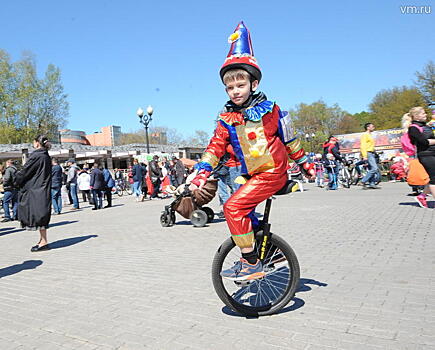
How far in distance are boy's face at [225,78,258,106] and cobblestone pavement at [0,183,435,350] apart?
177 centimetres

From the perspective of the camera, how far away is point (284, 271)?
10.5 ft

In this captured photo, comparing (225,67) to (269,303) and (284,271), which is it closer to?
(284,271)

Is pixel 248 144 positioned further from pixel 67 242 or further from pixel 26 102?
pixel 26 102

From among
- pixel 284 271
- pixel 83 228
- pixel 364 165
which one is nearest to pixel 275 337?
pixel 284 271

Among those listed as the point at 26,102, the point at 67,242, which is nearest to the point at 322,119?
the point at 26,102

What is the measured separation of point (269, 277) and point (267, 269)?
27cm

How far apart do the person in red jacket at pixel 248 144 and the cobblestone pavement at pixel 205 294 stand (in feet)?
1.80

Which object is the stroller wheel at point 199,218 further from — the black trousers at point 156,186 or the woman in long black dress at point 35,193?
the black trousers at point 156,186

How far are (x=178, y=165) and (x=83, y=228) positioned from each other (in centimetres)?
846

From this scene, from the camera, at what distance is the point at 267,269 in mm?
3178

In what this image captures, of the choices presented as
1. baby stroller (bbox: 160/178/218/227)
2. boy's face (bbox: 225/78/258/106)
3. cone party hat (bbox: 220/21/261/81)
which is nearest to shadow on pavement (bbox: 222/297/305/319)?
boy's face (bbox: 225/78/258/106)

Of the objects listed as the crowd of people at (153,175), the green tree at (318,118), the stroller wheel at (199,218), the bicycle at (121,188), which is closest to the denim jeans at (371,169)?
the crowd of people at (153,175)

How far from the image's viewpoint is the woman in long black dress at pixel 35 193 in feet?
21.8

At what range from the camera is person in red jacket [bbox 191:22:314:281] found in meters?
3.02
